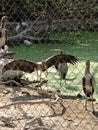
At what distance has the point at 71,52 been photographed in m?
8.51

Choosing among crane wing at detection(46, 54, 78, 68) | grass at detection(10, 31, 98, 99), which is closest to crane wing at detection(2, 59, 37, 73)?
crane wing at detection(46, 54, 78, 68)

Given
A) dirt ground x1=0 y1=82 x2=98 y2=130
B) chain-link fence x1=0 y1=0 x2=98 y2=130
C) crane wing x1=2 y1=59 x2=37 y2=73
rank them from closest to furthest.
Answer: dirt ground x1=0 y1=82 x2=98 y2=130, chain-link fence x1=0 y1=0 x2=98 y2=130, crane wing x1=2 y1=59 x2=37 y2=73

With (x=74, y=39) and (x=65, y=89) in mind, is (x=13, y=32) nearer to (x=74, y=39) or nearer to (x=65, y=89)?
(x=74, y=39)

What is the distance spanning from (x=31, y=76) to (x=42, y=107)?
1.80 meters

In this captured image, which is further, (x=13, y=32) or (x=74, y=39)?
(x=13, y=32)

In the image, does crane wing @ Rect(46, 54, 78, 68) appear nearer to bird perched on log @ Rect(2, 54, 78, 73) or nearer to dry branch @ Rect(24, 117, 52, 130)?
bird perched on log @ Rect(2, 54, 78, 73)

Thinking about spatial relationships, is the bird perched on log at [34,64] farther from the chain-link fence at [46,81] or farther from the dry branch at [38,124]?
the dry branch at [38,124]

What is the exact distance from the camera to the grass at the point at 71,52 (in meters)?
6.00

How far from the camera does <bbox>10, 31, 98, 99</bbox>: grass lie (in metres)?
6.00

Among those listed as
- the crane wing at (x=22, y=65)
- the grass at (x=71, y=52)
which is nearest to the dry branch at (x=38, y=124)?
the crane wing at (x=22, y=65)

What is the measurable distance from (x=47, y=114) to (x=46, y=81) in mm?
1135

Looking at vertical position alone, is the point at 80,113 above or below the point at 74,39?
below

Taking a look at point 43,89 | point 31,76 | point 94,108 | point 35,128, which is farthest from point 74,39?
point 35,128

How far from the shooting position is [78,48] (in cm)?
895
